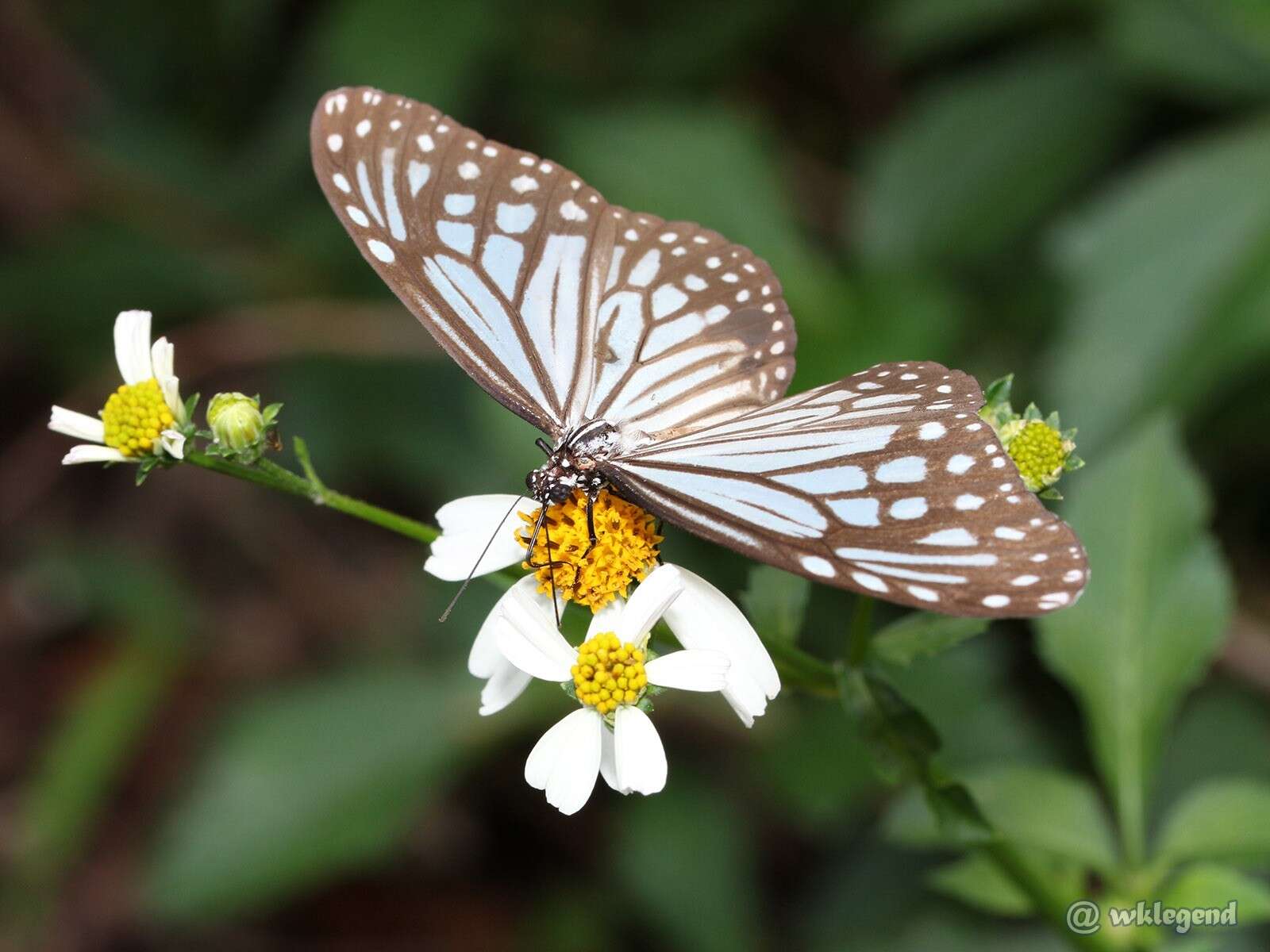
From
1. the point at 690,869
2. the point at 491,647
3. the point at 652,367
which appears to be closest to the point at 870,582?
the point at 491,647

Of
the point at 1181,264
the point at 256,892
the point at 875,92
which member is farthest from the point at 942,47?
the point at 256,892

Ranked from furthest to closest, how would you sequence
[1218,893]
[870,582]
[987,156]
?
[987,156] < [1218,893] < [870,582]

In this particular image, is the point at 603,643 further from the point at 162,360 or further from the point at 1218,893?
the point at 1218,893

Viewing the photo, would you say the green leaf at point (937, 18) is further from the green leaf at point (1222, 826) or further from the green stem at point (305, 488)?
the green stem at point (305, 488)

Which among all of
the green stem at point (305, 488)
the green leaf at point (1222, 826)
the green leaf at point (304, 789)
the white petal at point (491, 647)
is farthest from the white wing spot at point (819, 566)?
the green leaf at point (304, 789)

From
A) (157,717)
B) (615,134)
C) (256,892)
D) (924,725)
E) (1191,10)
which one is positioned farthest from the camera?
(157,717)

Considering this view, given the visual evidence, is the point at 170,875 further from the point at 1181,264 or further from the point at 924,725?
the point at 1181,264

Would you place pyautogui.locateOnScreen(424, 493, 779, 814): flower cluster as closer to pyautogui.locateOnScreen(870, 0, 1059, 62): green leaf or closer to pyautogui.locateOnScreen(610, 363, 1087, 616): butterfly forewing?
pyautogui.locateOnScreen(610, 363, 1087, 616): butterfly forewing
